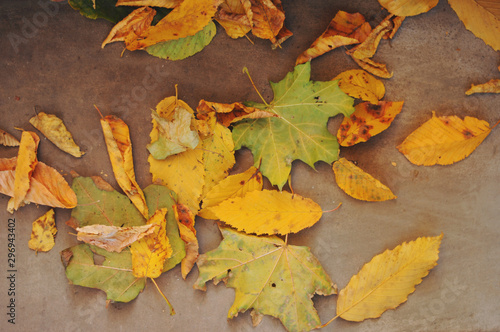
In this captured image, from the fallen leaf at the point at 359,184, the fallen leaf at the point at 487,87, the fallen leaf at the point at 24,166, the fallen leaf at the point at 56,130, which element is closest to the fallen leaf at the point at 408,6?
the fallen leaf at the point at 487,87

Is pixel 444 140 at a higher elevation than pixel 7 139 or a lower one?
higher

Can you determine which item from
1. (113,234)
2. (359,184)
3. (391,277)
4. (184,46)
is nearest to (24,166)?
(113,234)

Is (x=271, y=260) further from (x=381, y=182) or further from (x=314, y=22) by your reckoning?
(x=314, y=22)

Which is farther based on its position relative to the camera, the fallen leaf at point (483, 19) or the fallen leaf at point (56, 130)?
the fallen leaf at point (56, 130)

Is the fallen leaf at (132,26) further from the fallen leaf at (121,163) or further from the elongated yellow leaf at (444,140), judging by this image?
the elongated yellow leaf at (444,140)

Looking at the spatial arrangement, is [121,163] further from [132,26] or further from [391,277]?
[391,277]

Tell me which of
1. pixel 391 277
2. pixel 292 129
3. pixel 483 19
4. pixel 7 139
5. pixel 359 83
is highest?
pixel 483 19
